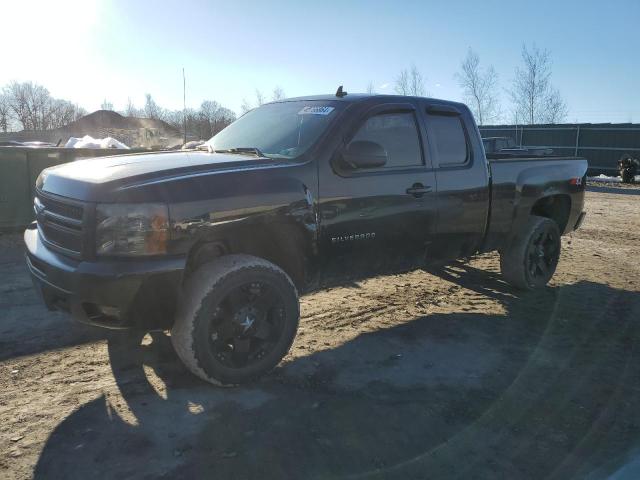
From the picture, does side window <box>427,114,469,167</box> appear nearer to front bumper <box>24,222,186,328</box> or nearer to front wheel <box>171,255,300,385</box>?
front wheel <box>171,255,300,385</box>

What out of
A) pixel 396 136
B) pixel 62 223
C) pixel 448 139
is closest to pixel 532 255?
pixel 448 139

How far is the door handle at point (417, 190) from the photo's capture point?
4.36 meters

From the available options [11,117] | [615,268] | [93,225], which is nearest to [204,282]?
[93,225]

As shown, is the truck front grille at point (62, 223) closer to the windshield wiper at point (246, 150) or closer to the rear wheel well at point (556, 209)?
the windshield wiper at point (246, 150)

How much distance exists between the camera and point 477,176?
4.98 m

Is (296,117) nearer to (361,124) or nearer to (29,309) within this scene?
(361,124)

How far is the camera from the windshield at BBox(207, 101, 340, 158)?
405cm

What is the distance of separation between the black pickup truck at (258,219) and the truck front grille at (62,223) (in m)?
0.01

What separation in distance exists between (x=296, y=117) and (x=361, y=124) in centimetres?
56

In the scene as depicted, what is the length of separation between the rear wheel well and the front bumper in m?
4.57

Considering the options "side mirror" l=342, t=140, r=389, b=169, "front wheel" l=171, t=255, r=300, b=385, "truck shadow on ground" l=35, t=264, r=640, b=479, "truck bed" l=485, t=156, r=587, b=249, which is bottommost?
"truck shadow on ground" l=35, t=264, r=640, b=479

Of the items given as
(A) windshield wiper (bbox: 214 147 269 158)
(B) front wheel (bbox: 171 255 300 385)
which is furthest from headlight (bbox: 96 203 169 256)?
(A) windshield wiper (bbox: 214 147 269 158)

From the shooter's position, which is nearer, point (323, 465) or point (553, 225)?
point (323, 465)

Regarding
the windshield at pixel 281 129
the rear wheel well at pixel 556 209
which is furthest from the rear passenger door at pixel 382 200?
the rear wheel well at pixel 556 209
